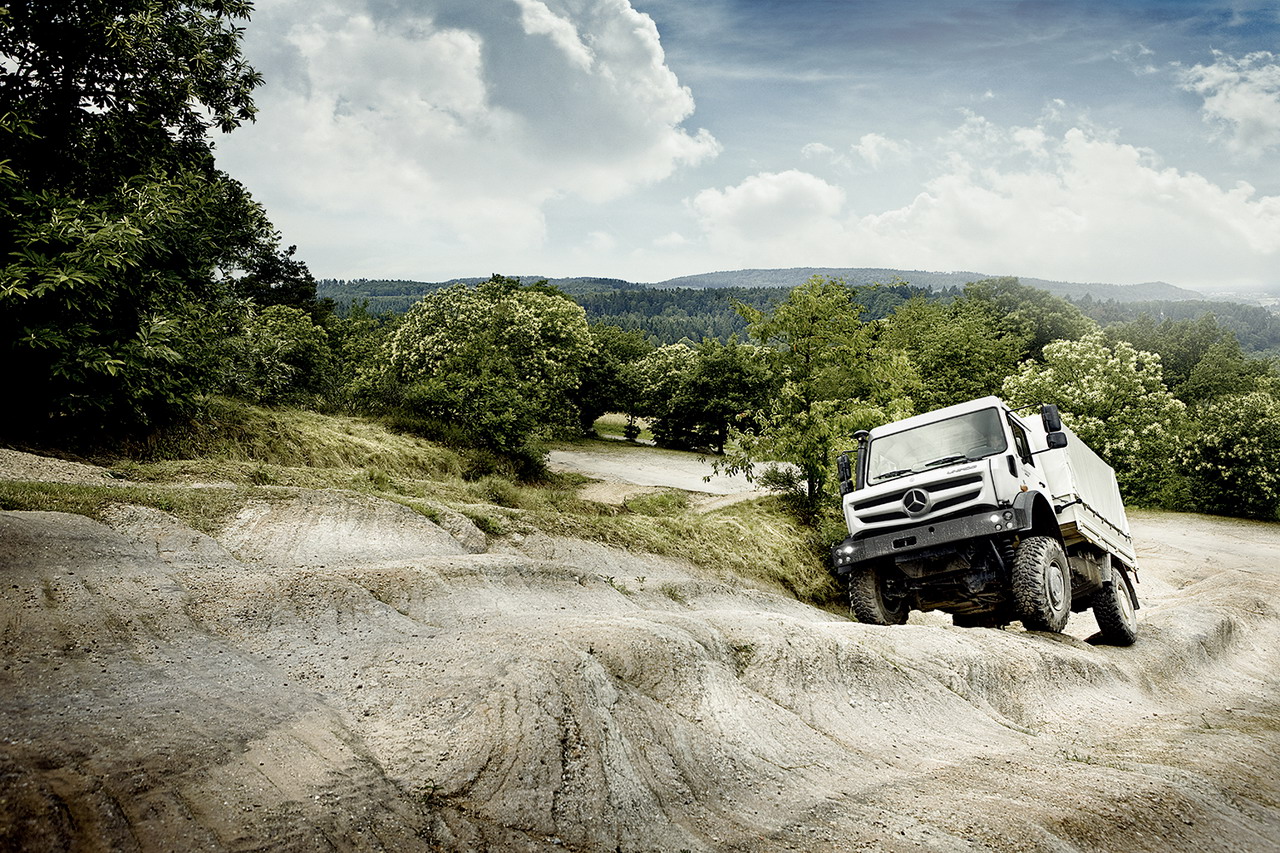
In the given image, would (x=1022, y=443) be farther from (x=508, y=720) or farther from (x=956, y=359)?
(x=956, y=359)

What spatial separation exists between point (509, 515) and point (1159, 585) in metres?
21.8

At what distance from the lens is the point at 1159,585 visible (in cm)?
2212

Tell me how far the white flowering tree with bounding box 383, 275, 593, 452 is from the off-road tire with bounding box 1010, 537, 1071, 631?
18.5 metres

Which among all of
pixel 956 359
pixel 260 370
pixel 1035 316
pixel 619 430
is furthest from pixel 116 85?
pixel 1035 316

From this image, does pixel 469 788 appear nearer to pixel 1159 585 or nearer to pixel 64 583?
pixel 64 583

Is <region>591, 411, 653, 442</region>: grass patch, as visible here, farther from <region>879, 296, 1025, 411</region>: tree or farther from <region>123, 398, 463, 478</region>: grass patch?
<region>123, 398, 463, 478</region>: grass patch

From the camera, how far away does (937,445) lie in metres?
10.9

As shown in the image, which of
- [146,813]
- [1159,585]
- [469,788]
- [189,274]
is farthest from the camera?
[1159,585]

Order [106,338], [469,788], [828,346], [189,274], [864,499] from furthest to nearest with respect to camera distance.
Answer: [828,346]
[189,274]
[106,338]
[864,499]
[469,788]

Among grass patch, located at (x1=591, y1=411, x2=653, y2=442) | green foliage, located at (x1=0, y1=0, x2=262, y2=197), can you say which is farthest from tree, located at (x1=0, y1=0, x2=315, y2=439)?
grass patch, located at (x1=591, y1=411, x2=653, y2=442)

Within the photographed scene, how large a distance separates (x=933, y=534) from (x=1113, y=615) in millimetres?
5103

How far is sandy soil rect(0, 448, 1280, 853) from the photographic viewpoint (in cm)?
350

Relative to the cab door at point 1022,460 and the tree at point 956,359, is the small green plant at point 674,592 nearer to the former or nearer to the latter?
the cab door at point 1022,460

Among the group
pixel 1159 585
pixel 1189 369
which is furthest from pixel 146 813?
pixel 1189 369
